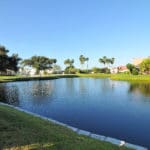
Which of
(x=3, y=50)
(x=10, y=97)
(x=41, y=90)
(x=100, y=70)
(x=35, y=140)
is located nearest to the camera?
(x=35, y=140)

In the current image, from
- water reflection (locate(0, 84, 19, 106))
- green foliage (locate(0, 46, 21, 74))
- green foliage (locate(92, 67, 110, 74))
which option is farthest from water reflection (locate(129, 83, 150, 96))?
green foliage (locate(92, 67, 110, 74))

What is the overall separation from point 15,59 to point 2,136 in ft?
193

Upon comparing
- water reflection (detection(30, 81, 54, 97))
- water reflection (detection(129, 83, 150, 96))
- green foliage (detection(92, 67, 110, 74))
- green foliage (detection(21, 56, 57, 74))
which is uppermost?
green foliage (detection(21, 56, 57, 74))

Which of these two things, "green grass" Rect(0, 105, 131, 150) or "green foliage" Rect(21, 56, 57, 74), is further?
"green foliage" Rect(21, 56, 57, 74)

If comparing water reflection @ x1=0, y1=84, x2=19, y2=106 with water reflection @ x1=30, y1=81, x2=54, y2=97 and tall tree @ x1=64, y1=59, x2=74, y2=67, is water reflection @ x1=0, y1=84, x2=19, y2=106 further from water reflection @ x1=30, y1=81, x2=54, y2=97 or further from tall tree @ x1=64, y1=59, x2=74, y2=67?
tall tree @ x1=64, y1=59, x2=74, y2=67

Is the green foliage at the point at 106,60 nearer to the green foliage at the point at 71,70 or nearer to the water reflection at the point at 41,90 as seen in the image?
the green foliage at the point at 71,70

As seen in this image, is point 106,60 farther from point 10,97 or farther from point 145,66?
point 10,97

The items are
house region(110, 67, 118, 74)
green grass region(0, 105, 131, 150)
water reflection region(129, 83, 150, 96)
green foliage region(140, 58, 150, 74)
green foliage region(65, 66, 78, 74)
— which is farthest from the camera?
house region(110, 67, 118, 74)

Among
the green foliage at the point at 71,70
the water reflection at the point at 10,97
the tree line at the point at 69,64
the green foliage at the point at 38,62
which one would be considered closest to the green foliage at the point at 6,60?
→ the tree line at the point at 69,64

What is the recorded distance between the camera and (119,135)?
10.6m

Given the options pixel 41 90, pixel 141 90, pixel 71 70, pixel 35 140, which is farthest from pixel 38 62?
pixel 35 140

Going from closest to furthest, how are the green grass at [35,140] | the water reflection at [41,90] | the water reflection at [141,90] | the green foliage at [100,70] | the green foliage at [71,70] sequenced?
1. the green grass at [35,140]
2. the water reflection at [41,90]
3. the water reflection at [141,90]
4. the green foliage at [100,70]
5. the green foliage at [71,70]

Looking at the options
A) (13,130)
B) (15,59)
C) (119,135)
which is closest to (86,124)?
(119,135)

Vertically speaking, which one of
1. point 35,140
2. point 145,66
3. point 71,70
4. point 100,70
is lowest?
point 35,140
